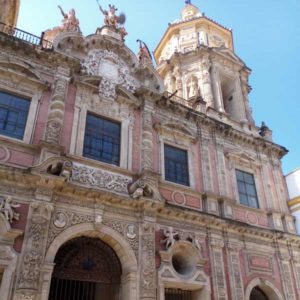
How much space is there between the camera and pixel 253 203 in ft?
51.1

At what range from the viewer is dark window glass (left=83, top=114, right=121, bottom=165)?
1241cm

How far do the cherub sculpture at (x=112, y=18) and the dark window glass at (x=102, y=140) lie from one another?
558 centimetres

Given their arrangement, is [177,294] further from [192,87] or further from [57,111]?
[192,87]

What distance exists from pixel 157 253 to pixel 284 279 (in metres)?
5.87

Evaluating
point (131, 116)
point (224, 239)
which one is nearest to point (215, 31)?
point (131, 116)

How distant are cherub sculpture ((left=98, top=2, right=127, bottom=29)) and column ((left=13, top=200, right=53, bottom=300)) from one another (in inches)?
391

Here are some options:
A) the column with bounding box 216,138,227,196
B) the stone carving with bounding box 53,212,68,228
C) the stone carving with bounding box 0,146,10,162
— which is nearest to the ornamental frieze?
the stone carving with bounding box 53,212,68,228

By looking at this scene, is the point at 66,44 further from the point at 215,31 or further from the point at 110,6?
the point at 215,31

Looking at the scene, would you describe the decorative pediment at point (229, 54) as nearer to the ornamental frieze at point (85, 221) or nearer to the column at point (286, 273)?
the column at point (286, 273)

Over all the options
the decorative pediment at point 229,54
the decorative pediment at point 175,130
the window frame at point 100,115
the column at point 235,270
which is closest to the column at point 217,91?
the decorative pediment at point 229,54

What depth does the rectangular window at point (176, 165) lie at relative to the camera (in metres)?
13.8

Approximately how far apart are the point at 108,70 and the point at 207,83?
21.8 feet

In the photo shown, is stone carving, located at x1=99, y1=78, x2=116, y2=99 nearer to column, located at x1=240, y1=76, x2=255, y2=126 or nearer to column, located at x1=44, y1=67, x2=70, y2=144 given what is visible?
column, located at x1=44, y1=67, x2=70, y2=144

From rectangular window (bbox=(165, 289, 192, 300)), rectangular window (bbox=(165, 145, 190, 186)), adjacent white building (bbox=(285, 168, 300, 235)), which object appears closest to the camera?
rectangular window (bbox=(165, 289, 192, 300))
